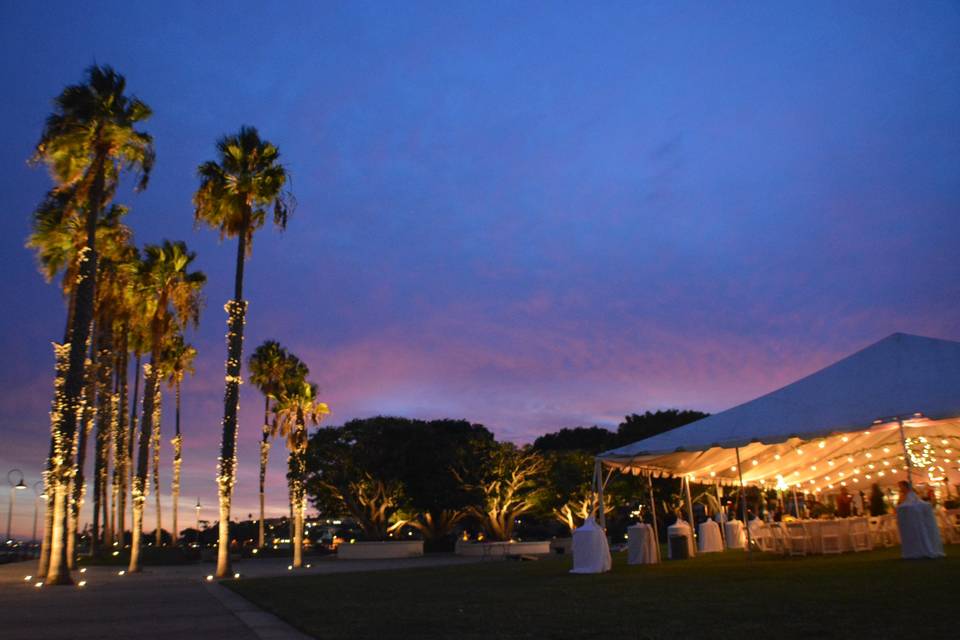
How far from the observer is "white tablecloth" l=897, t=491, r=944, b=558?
42.8 feet

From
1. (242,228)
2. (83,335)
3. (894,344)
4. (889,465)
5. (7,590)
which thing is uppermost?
(242,228)

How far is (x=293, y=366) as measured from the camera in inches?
1785

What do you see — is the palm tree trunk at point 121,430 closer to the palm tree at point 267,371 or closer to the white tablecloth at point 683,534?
the palm tree at point 267,371

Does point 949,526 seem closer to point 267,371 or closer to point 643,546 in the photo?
point 643,546

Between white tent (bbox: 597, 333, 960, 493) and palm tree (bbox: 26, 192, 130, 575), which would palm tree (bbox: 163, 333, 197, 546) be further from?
white tent (bbox: 597, 333, 960, 493)

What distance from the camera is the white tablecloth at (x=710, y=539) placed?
81.5 feet

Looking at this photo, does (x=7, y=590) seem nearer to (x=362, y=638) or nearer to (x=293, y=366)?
(x=362, y=638)

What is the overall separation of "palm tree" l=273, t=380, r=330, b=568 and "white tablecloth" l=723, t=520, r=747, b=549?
51.5 ft

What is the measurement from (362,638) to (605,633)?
229cm

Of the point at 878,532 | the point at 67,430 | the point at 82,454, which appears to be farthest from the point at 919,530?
the point at 82,454

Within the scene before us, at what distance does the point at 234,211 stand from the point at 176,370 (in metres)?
20.3

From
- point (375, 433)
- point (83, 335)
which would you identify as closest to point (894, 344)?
point (83, 335)

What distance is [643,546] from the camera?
18281mm

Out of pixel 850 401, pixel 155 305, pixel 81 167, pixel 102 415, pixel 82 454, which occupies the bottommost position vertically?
pixel 850 401
